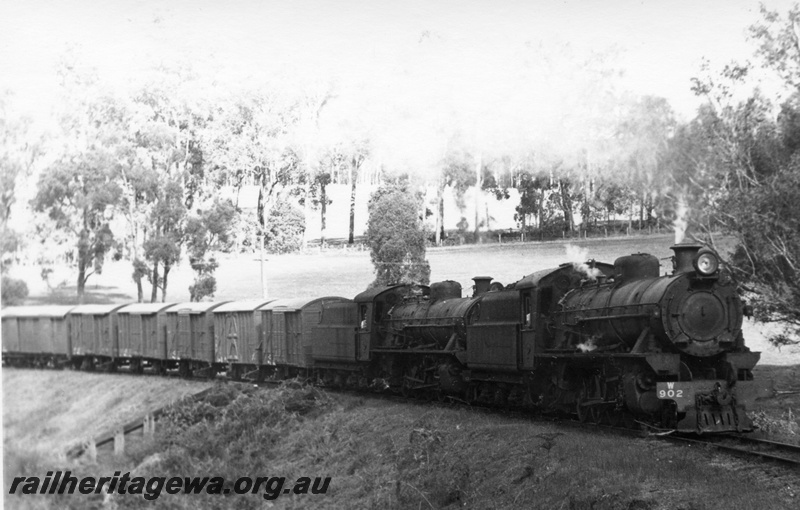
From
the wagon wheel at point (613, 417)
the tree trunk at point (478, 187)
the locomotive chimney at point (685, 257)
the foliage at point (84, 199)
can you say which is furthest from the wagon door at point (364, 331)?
the locomotive chimney at point (685, 257)

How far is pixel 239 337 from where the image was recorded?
1767 centimetres

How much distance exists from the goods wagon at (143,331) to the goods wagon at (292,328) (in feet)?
11.5

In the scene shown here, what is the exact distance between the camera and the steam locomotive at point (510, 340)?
28.8 ft

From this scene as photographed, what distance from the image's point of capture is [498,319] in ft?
37.0

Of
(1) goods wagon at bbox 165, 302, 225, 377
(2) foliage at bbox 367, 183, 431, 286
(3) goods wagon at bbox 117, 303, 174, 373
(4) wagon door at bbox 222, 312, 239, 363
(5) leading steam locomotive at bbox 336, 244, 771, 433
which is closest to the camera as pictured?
(5) leading steam locomotive at bbox 336, 244, 771, 433

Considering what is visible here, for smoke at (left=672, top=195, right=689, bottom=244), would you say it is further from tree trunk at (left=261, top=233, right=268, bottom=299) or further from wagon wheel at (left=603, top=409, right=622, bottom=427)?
tree trunk at (left=261, top=233, right=268, bottom=299)

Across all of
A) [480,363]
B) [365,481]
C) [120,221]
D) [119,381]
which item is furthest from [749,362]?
[119,381]

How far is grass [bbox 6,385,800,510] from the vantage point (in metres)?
6.92

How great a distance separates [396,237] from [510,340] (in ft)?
19.0

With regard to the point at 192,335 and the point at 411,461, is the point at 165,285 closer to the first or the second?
the point at 192,335

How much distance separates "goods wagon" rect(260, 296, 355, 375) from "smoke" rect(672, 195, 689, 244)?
6.23 meters

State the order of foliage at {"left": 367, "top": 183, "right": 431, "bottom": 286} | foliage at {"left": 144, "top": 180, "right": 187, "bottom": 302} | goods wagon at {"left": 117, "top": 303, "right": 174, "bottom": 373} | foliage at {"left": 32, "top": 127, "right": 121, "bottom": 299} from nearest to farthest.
A: 1. foliage at {"left": 32, "top": 127, "right": 121, "bottom": 299}
2. foliage at {"left": 144, "top": 180, "right": 187, "bottom": 302}
3. foliage at {"left": 367, "top": 183, "right": 431, "bottom": 286}
4. goods wagon at {"left": 117, "top": 303, "right": 174, "bottom": 373}

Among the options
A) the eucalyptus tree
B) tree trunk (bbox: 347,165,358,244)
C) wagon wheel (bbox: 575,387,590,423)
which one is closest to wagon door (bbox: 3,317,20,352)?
the eucalyptus tree

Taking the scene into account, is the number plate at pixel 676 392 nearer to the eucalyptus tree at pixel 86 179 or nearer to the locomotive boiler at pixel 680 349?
the locomotive boiler at pixel 680 349
